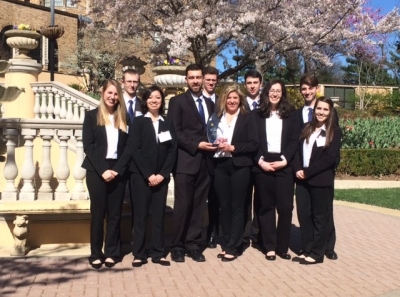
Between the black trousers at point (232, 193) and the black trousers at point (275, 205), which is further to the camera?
the black trousers at point (275, 205)

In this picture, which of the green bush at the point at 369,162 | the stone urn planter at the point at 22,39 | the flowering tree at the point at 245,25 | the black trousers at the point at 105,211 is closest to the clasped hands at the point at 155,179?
the black trousers at the point at 105,211

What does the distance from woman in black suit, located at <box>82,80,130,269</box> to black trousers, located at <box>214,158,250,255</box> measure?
1.09 meters

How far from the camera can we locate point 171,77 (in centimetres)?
1048

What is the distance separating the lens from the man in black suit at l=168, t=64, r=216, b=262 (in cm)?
631

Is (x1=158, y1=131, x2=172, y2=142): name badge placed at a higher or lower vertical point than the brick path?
higher

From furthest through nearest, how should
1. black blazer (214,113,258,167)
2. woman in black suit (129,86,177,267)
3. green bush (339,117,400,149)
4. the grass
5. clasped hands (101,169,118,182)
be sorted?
green bush (339,117,400,149), the grass, black blazer (214,113,258,167), woman in black suit (129,86,177,267), clasped hands (101,169,118,182)

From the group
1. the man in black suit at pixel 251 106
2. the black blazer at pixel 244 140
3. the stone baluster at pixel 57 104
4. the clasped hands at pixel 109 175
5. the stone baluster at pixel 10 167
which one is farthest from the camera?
the stone baluster at pixel 57 104

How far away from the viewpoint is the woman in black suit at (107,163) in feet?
19.5

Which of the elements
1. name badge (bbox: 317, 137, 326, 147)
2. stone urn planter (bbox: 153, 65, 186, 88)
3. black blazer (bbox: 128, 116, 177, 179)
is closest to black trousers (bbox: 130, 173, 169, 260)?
black blazer (bbox: 128, 116, 177, 179)

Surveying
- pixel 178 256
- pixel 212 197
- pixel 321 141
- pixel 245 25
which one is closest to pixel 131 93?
pixel 212 197

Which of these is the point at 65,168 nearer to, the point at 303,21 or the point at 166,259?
the point at 166,259

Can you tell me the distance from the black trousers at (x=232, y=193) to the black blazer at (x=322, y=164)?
0.65m

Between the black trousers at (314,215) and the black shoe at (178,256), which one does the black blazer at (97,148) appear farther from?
the black trousers at (314,215)

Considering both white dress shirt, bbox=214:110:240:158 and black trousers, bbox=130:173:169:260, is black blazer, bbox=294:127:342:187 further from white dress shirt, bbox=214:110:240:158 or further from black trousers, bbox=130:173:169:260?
black trousers, bbox=130:173:169:260
